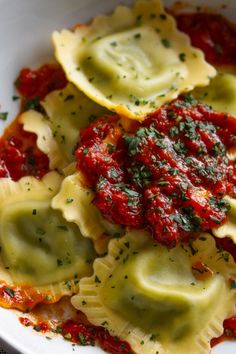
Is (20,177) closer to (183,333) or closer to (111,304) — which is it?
(111,304)

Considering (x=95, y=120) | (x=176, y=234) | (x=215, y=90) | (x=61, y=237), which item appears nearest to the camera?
(x=176, y=234)

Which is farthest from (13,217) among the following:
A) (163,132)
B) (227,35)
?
(227,35)

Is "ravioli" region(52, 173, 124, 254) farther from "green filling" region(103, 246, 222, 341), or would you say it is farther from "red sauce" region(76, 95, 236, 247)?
"green filling" region(103, 246, 222, 341)

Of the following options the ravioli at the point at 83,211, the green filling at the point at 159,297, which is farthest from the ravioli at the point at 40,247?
the green filling at the point at 159,297

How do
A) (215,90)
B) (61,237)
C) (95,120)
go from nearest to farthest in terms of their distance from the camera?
(61,237)
(95,120)
(215,90)

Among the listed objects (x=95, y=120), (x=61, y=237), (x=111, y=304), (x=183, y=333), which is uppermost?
(x=95, y=120)

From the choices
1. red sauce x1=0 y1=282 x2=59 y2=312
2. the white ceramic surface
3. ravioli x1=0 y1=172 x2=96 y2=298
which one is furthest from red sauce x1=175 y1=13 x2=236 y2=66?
red sauce x1=0 y1=282 x2=59 y2=312
